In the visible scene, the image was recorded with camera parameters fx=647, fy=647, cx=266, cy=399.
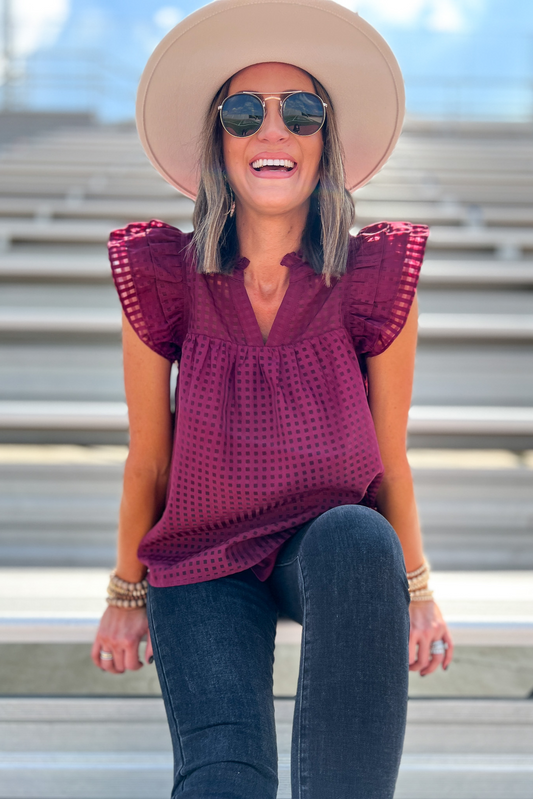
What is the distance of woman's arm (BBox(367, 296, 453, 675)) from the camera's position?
3.57ft

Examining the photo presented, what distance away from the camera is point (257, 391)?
104 cm

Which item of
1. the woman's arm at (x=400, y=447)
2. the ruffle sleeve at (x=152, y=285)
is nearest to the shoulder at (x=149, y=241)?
the ruffle sleeve at (x=152, y=285)

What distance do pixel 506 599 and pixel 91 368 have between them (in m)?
1.40

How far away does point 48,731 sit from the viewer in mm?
1248

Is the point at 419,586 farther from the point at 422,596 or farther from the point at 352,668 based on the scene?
the point at 352,668

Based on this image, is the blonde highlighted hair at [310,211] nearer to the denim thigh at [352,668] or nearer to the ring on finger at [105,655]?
the denim thigh at [352,668]

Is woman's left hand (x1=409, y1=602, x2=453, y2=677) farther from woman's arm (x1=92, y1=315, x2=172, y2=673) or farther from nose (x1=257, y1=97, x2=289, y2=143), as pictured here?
nose (x1=257, y1=97, x2=289, y2=143)

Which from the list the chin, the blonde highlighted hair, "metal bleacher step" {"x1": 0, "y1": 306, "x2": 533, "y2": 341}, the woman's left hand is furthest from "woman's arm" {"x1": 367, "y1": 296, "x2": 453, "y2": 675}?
"metal bleacher step" {"x1": 0, "y1": 306, "x2": 533, "y2": 341}

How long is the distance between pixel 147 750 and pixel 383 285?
0.98 m

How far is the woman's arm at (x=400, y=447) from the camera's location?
109 cm

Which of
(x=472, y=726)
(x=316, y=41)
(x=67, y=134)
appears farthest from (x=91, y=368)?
(x=67, y=134)

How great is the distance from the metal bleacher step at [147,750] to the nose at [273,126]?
1039 mm

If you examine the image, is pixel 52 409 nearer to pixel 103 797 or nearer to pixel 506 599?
pixel 103 797

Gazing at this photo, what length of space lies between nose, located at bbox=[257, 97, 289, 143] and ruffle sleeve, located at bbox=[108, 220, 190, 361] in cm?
24
